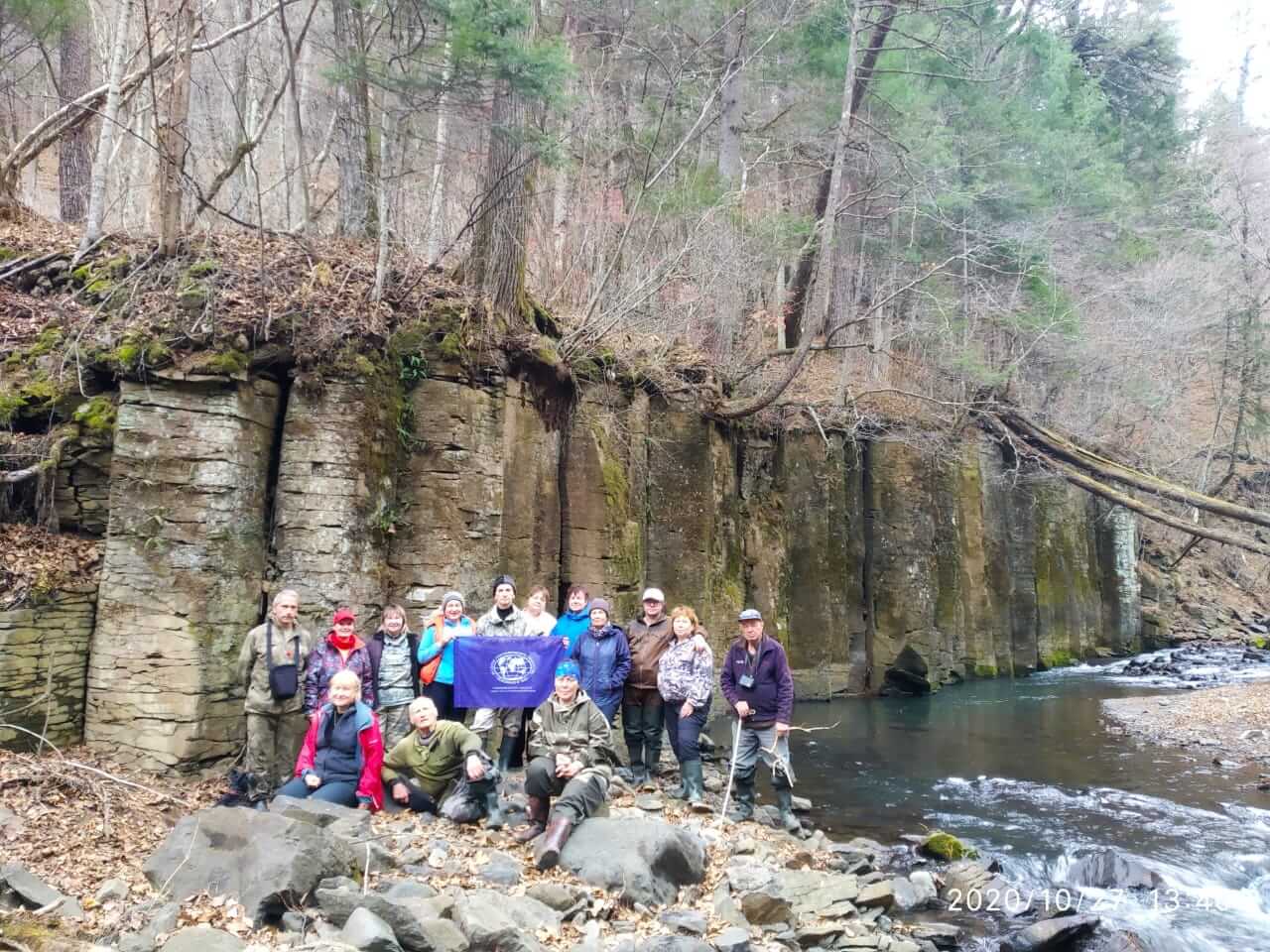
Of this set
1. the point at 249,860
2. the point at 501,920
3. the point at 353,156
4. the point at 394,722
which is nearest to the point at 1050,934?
the point at 501,920

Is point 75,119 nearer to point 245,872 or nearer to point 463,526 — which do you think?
point 463,526

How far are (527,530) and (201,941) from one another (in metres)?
8.08

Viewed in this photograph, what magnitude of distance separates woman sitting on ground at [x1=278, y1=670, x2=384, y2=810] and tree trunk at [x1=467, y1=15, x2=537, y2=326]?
242 inches

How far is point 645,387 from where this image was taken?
1623cm

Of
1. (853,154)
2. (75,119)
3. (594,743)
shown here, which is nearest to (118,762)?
(594,743)

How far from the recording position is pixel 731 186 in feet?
63.0

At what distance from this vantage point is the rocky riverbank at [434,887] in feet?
16.4

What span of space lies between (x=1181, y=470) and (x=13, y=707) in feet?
98.2

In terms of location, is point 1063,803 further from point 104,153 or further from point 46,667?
point 104,153
